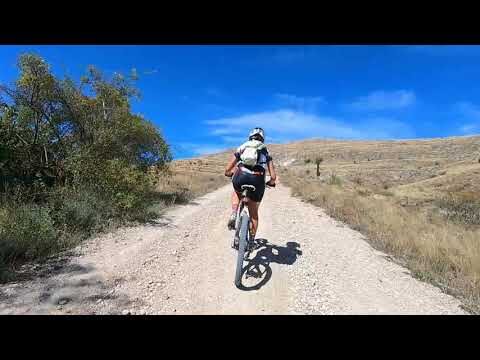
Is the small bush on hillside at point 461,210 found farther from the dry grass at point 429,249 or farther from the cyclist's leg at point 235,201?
the cyclist's leg at point 235,201

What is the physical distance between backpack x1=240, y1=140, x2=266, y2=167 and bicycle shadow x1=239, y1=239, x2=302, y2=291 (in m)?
1.78

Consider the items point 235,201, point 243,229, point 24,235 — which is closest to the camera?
point 243,229

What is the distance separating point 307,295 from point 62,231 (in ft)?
16.3

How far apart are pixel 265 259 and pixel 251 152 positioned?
2102 mm

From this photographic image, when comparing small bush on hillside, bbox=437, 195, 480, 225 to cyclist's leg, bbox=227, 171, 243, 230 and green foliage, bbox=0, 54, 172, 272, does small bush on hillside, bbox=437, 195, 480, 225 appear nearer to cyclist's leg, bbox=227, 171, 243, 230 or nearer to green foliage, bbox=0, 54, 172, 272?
cyclist's leg, bbox=227, 171, 243, 230

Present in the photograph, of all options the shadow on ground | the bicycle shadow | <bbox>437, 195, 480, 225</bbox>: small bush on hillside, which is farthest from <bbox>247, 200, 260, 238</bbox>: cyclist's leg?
<bbox>437, 195, 480, 225</bbox>: small bush on hillside

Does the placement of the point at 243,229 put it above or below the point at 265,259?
above

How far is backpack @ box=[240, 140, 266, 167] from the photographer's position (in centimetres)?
508

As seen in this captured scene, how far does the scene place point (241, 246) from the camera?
4.62 meters

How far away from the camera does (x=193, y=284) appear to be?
4.47 metres

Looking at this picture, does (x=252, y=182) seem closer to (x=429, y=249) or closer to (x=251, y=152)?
(x=251, y=152)

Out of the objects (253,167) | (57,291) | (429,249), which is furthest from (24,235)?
(429,249)

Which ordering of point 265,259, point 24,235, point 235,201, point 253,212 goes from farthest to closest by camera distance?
point 265,259
point 235,201
point 24,235
point 253,212
